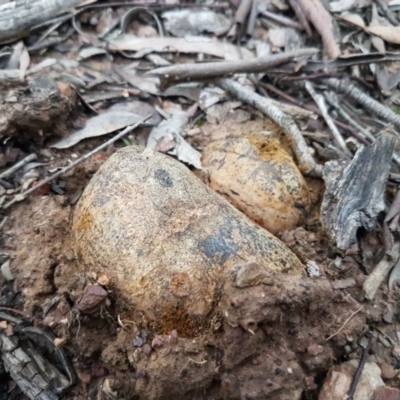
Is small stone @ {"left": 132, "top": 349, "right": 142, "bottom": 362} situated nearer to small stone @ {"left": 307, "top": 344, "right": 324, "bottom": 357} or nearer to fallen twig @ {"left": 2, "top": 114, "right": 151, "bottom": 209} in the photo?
small stone @ {"left": 307, "top": 344, "right": 324, "bottom": 357}

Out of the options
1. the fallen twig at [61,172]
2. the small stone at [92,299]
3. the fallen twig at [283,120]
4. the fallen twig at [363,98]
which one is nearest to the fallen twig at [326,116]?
the fallen twig at [363,98]

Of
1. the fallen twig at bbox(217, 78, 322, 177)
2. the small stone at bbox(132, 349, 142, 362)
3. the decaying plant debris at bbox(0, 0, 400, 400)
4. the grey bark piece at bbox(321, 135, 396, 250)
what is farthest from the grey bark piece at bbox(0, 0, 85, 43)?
the small stone at bbox(132, 349, 142, 362)

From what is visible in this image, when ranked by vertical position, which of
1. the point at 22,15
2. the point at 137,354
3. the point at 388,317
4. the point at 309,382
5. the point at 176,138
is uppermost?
the point at 22,15

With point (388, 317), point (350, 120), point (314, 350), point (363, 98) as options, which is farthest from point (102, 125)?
point (388, 317)

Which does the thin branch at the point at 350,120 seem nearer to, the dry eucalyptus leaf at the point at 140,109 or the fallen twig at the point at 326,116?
the fallen twig at the point at 326,116

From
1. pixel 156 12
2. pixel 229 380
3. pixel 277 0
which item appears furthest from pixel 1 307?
pixel 277 0

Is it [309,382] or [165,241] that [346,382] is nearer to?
[309,382]
